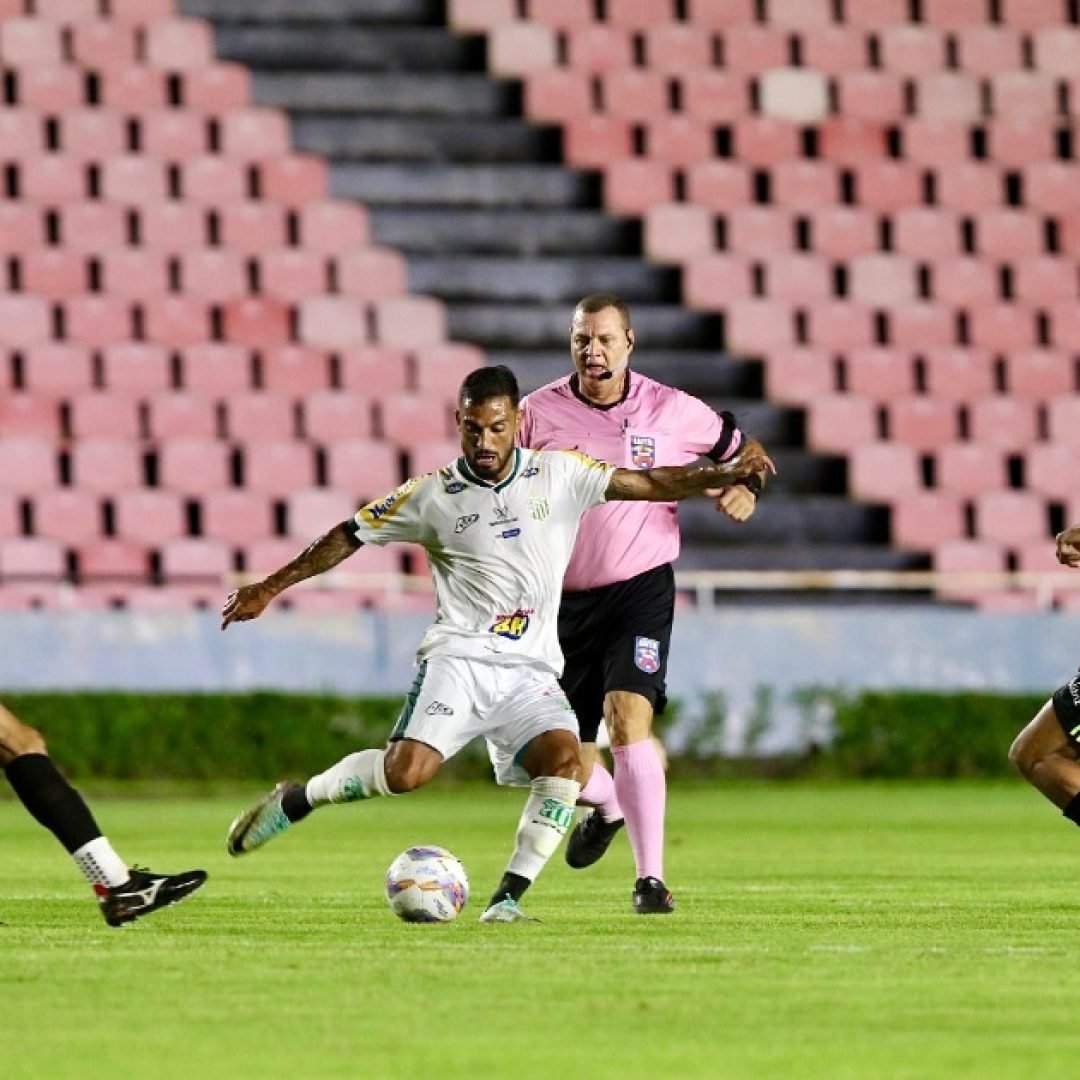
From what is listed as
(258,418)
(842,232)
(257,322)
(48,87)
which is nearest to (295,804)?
(258,418)

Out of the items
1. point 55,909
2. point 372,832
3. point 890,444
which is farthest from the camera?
point 890,444

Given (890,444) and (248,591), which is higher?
(248,591)

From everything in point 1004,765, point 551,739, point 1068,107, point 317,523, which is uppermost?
point 1068,107

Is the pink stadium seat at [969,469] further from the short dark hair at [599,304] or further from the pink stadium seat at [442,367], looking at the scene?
the short dark hair at [599,304]

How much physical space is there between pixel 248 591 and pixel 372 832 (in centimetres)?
735

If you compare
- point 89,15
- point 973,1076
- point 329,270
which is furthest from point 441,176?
point 973,1076

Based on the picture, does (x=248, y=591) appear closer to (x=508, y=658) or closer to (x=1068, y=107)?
(x=508, y=658)

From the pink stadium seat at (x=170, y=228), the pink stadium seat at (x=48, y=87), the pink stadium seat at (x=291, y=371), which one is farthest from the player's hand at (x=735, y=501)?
the pink stadium seat at (x=48, y=87)

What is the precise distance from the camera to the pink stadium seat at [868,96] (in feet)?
91.1

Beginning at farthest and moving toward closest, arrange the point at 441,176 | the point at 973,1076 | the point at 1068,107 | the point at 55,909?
the point at 1068,107
the point at 441,176
the point at 55,909
the point at 973,1076

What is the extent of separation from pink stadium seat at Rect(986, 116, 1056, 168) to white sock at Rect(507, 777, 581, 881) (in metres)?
19.7

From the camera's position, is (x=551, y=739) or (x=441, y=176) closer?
(x=551, y=739)

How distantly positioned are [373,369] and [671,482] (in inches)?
596

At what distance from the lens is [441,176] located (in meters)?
26.5
